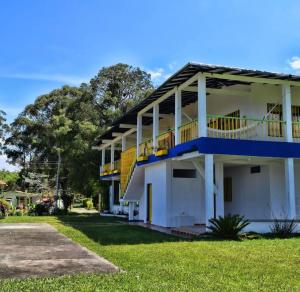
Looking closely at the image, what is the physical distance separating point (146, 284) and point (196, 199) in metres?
11.8

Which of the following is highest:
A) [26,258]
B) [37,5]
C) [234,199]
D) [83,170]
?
[37,5]

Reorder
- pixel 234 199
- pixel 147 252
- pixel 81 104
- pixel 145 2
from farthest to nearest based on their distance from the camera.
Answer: pixel 81 104 < pixel 234 199 < pixel 145 2 < pixel 147 252

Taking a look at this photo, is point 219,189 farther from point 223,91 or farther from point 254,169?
point 223,91

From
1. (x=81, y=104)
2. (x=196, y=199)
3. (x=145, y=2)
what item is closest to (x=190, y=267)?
(x=145, y=2)

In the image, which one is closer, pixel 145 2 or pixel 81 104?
pixel 145 2

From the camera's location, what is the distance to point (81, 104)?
3912cm

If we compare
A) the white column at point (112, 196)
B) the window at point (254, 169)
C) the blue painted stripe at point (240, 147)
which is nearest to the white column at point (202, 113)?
the blue painted stripe at point (240, 147)

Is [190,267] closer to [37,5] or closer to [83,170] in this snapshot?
[37,5]

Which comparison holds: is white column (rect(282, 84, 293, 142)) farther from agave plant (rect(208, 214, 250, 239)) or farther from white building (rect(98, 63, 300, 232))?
agave plant (rect(208, 214, 250, 239))

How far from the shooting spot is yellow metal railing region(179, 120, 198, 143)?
51.7ft

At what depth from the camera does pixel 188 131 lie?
1638 cm

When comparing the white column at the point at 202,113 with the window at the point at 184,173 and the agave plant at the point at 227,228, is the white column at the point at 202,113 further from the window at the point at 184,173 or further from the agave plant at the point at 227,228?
the window at the point at 184,173

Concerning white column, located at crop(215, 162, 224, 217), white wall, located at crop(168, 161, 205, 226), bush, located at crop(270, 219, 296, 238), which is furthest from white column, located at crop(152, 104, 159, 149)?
bush, located at crop(270, 219, 296, 238)

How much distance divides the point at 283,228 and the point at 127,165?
1134cm
